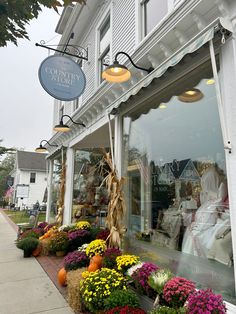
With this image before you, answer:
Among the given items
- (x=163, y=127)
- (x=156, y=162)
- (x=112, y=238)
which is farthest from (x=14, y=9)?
(x=112, y=238)

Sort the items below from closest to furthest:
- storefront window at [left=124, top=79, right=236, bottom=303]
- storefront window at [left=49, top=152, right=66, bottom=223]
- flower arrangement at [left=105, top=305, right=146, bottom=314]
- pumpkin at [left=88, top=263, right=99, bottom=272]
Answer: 1. flower arrangement at [left=105, top=305, right=146, bottom=314]
2. storefront window at [left=124, top=79, right=236, bottom=303]
3. pumpkin at [left=88, top=263, right=99, bottom=272]
4. storefront window at [left=49, top=152, right=66, bottom=223]

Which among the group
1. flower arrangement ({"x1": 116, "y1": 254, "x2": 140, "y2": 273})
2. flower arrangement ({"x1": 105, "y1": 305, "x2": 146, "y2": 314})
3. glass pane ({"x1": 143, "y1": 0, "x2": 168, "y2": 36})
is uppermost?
glass pane ({"x1": 143, "y1": 0, "x2": 168, "y2": 36})

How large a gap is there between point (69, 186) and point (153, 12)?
6.41 m

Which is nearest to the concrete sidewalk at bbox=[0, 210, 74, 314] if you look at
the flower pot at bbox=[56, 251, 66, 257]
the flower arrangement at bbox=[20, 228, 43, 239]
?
the flower pot at bbox=[56, 251, 66, 257]

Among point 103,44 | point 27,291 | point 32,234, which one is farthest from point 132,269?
point 103,44

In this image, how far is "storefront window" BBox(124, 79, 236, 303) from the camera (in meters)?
3.32

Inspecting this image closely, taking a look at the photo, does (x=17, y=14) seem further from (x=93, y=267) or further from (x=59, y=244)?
(x=59, y=244)

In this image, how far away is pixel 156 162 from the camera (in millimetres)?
4945

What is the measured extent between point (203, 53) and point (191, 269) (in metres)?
2.91

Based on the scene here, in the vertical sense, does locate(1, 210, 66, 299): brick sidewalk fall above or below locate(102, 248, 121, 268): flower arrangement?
below

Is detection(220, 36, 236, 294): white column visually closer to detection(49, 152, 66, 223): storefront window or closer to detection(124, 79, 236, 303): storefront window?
detection(124, 79, 236, 303): storefront window

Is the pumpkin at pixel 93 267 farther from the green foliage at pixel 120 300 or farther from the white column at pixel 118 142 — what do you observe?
the white column at pixel 118 142

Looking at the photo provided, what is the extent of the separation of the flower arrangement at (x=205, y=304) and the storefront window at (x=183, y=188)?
44cm

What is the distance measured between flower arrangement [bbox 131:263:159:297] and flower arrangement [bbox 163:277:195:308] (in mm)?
489
